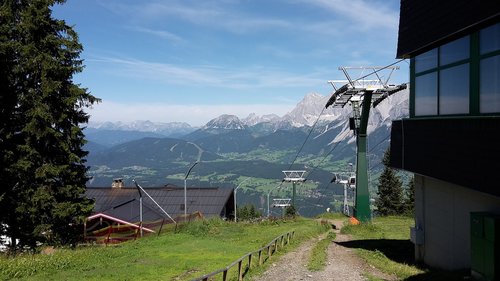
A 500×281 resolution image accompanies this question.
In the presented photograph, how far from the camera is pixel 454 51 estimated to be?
1181 centimetres

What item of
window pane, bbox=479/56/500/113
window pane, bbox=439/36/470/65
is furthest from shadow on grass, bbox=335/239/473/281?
window pane, bbox=439/36/470/65

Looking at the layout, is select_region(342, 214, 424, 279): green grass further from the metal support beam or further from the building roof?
the building roof

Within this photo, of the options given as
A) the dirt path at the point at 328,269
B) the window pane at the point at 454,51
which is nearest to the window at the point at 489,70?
the window pane at the point at 454,51

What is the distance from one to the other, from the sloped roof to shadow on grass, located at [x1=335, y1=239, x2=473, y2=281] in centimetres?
2919

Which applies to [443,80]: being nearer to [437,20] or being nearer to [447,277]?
[437,20]

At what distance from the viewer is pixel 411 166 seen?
14.4 metres

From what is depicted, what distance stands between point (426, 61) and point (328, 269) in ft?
24.9

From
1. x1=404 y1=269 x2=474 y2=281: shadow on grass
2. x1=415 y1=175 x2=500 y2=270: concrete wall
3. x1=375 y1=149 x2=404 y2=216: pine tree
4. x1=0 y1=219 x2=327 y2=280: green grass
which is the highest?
x1=415 y1=175 x2=500 y2=270: concrete wall

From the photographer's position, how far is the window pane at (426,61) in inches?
516

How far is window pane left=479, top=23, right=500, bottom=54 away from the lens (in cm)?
973

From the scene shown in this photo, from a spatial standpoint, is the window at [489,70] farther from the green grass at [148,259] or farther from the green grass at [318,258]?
the green grass at [148,259]

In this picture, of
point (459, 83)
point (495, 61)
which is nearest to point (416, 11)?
point (459, 83)

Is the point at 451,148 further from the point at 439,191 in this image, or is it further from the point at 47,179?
the point at 47,179

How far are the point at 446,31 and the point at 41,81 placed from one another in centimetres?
1881
